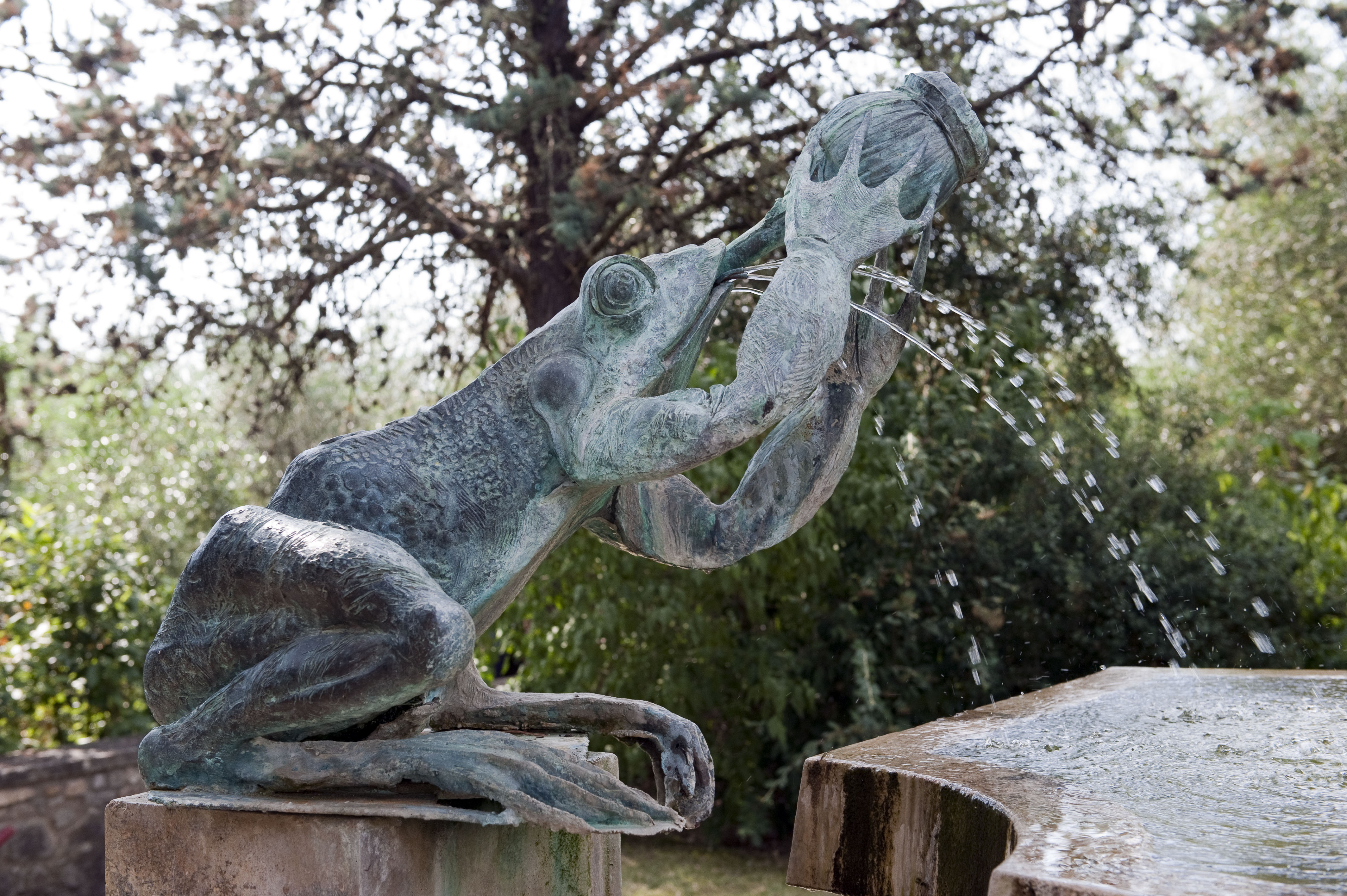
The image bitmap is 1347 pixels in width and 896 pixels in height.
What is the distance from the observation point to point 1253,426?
12680mm

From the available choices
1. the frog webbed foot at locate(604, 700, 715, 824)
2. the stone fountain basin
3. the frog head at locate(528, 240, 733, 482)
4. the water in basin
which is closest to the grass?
the water in basin

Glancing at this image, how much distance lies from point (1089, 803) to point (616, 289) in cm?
112

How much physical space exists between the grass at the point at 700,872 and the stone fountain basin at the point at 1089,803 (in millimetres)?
2799

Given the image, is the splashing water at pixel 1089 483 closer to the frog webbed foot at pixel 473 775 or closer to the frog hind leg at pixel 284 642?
the frog webbed foot at pixel 473 775

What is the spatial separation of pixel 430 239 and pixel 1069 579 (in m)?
4.06

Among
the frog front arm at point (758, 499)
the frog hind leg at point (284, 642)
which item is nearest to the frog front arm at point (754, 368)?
the frog front arm at point (758, 499)

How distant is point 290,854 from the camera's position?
5.97 ft

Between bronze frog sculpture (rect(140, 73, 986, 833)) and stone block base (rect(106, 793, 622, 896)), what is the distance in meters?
0.07

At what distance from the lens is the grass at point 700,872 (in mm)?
5449

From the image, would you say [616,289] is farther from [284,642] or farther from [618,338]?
[284,642]

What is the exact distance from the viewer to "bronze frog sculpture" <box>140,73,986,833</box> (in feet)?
5.97

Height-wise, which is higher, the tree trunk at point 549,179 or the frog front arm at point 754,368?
the tree trunk at point 549,179

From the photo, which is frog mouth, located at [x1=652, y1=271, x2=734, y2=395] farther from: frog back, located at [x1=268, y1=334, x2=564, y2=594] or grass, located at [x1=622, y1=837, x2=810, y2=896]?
grass, located at [x1=622, y1=837, x2=810, y2=896]

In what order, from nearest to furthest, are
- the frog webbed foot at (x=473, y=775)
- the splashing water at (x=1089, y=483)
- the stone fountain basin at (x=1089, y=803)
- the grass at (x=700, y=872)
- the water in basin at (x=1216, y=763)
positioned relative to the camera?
the stone fountain basin at (x=1089, y=803)
the water in basin at (x=1216, y=763)
the frog webbed foot at (x=473, y=775)
the splashing water at (x=1089, y=483)
the grass at (x=700, y=872)
